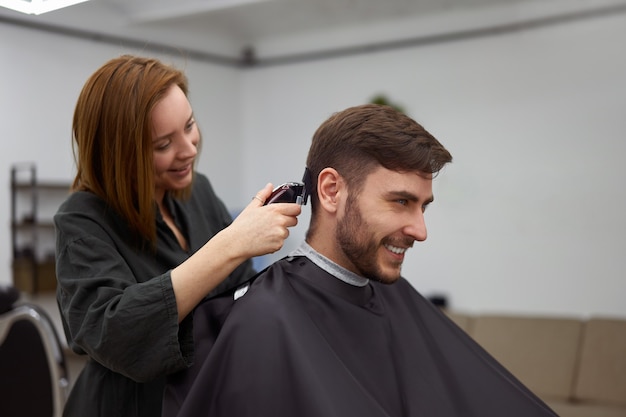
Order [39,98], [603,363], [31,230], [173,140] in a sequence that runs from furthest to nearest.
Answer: [39,98] < [31,230] < [603,363] < [173,140]

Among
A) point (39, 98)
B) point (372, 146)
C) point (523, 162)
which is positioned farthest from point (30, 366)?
point (523, 162)

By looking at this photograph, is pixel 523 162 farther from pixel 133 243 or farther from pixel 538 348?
pixel 133 243

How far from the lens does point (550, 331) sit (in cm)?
434

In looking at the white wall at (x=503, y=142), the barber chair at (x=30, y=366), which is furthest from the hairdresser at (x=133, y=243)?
the white wall at (x=503, y=142)

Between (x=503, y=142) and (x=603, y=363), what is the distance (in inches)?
96.8

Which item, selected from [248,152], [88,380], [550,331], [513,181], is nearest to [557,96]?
[513,181]

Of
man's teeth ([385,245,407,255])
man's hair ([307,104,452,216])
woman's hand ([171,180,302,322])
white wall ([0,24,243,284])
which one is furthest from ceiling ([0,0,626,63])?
woman's hand ([171,180,302,322])

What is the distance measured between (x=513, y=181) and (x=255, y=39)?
11.4ft

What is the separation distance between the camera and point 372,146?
146 centimetres

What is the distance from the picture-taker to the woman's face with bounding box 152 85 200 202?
1.48 metres

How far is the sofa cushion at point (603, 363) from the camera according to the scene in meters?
4.00

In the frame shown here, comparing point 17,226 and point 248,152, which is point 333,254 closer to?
point 17,226

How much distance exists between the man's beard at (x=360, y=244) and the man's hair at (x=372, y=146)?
0.19ft

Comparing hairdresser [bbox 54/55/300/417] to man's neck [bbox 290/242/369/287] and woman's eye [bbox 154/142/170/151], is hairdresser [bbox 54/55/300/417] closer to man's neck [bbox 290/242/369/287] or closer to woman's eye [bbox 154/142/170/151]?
woman's eye [bbox 154/142/170/151]
